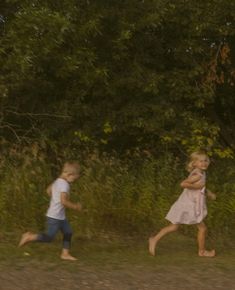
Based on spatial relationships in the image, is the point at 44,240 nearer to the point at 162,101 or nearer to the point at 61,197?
the point at 61,197

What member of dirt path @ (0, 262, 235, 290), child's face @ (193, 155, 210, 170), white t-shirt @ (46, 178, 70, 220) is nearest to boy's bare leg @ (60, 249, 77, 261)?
dirt path @ (0, 262, 235, 290)

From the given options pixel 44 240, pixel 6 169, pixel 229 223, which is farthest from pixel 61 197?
pixel 229 223

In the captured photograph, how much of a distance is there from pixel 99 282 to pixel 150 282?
50cm

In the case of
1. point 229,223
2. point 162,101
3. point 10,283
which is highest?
point 162,101

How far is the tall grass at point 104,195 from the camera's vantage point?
898 centimetres

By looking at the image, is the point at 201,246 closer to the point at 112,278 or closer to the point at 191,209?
the point at 191,209

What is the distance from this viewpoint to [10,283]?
6418 mm

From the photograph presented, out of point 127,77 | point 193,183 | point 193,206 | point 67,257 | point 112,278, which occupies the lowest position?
point 112,278

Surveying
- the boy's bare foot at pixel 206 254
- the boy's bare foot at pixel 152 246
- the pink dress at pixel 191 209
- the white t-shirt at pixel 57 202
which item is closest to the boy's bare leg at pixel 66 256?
the white t-shirt at pixel 57 202

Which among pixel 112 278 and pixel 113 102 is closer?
pixel 112 278

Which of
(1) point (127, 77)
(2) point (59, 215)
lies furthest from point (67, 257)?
(1) point (127, 77)

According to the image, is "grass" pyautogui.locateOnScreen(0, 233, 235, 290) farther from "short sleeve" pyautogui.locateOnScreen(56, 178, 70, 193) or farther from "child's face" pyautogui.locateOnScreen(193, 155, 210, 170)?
"child's face" pyautogui.locateOnScreen(193, 155, 210, 170)

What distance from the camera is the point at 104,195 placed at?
9.23 meters

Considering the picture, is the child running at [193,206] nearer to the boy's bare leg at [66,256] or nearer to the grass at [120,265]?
the grass at [120,265]
